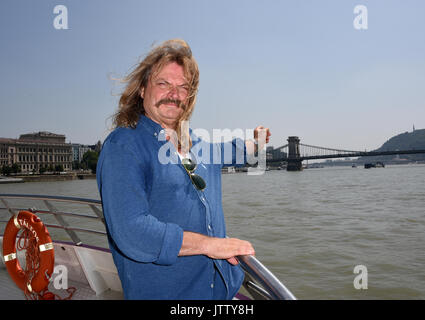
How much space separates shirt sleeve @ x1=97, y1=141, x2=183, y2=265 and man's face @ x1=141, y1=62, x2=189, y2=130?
24 cm

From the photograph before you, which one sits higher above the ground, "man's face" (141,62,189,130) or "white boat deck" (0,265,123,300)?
"man's face" (141,62,189,130)

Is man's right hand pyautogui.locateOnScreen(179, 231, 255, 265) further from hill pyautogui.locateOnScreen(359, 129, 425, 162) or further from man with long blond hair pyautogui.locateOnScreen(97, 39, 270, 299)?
hill pyautogui.locateOnScreen(359, 129, 425, 162)

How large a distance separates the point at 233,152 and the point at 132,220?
1.94 ft

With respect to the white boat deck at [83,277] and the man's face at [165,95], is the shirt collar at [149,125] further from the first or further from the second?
the white boat deck at [83,277]

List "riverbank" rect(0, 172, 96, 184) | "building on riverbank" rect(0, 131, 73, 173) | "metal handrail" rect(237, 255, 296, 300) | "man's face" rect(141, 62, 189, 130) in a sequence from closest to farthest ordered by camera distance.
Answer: "metal handrail" rect(237, 255, 296, 300)
"man's face" rect(141, 62, 189, 130)
"riverbank" rect(0, 172, 96, 184)
"building on riverbank" rect(0, 131, 73, 173)

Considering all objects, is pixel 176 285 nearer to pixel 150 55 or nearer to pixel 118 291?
pixel 150 55

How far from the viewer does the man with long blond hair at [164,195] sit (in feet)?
2.70

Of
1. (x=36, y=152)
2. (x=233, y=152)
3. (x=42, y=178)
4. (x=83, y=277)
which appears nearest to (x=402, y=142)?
(x=36, y=152)

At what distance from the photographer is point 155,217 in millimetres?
911

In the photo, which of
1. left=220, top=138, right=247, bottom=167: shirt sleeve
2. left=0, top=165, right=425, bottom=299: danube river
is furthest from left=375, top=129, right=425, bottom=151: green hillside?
left=220, top=138, right=247, bottom=167: shirt sleeve

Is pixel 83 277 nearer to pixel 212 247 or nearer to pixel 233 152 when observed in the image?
pixel 233 152

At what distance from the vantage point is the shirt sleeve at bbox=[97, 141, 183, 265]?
0.81 meters

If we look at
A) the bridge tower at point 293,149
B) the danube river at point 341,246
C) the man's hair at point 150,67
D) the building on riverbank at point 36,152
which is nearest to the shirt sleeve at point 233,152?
the man's hair at point 150,67

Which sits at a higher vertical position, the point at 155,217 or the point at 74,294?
the point at 155,217
